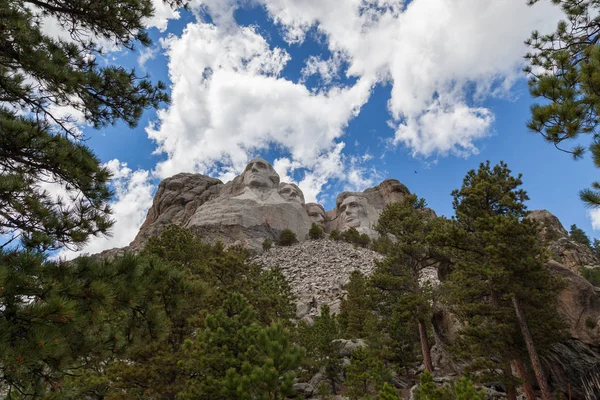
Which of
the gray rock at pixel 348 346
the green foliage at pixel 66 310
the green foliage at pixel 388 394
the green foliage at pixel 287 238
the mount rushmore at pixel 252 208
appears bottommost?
→ the green foliage at pixel 388 394

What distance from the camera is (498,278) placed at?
11008 millimetres

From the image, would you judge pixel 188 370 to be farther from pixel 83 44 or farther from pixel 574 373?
pixel 574 373

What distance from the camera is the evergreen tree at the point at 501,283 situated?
10953 millimetres

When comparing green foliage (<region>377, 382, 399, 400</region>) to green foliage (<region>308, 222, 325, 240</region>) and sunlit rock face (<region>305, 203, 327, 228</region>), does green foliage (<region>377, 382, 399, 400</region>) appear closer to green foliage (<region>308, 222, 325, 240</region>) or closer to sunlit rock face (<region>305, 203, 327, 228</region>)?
green foliage (<region>308, 222, 325, 240</region>)

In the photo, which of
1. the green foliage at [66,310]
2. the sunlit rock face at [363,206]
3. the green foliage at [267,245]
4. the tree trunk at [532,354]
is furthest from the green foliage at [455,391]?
the sunlit rock face at [363,206]

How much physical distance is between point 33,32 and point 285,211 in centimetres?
5780

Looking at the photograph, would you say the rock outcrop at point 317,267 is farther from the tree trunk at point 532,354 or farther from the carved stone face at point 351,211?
the tree trunk at point 532,354

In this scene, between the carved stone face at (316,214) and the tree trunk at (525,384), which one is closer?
the tree trunk at (525,384)

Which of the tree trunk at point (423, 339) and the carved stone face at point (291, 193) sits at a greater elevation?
the carved stone face at point (291, 193)

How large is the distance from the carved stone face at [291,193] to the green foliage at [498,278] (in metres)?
53.8

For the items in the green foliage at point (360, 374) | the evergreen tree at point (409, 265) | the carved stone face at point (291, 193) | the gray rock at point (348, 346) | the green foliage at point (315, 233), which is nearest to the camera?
the green foliage at point (360, 374)

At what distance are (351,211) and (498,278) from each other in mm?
58458

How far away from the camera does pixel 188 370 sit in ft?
33.0

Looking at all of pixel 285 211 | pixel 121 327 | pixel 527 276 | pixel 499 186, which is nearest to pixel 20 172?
pixel 121 327
